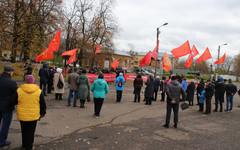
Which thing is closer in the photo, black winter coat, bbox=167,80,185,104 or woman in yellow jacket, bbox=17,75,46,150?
woman in yellow jacket, bbox=17,75,46,150

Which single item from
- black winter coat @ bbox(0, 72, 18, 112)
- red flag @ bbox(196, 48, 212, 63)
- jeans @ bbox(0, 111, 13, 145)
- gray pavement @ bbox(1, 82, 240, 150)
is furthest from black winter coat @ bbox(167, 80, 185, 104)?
red flag @ bbox(196, 48, 212, 63)

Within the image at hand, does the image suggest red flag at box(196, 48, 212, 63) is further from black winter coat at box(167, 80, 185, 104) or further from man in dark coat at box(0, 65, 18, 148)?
man in dark coat at box(0, 65, 18, 148)

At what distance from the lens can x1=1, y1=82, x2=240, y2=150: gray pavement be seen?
4.68 m

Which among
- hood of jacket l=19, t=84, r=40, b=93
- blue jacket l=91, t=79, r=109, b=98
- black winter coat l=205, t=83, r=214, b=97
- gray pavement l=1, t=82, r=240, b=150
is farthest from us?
black winter coat l=205, t=83, r=214, b=97

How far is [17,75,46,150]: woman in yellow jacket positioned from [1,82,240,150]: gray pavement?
1.84 feet

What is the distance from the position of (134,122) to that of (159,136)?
1.49 metres

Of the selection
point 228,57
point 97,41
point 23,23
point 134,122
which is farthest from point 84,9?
point 228,57

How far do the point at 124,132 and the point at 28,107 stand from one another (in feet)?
9.86

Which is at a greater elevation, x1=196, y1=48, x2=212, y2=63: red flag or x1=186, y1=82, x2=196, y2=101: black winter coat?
x1=196, y1=48, x2=212, y2=63: red flag

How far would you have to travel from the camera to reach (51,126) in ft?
19.1

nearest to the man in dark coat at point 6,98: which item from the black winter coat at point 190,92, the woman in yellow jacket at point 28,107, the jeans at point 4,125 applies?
the jeans at point 4,125

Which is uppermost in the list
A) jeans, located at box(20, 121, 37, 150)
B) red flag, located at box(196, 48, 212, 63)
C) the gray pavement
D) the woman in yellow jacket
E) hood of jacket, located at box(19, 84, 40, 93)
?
red flag, located at box(196, 48, 212, 63)

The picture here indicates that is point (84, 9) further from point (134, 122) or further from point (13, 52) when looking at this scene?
point (134, 122)

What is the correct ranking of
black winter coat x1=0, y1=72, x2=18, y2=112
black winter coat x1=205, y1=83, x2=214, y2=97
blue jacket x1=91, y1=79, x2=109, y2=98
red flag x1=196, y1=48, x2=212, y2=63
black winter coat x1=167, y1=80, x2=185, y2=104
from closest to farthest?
1. black winter coat x1=0, y1=72, x2=18, y2=112
2. black winter coat x1=167, y1=80, x2=185, y2=104
3. blue jacket x1=91, y1=79, x2=109, y2=98
4. black winter coat x1=205, y1=83, x2=214, y2=97
5. red flag x1=196, y1=48, x2=212, y2=63
